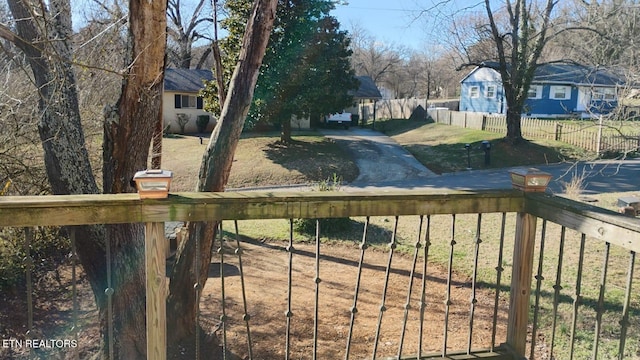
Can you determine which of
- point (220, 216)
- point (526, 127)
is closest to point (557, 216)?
point (220, 216)

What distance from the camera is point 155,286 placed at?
224 cm

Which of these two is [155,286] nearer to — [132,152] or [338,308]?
[132,152]

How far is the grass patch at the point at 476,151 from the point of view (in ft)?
64.2

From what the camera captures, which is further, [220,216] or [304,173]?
[304,173]

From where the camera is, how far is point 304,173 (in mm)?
18594

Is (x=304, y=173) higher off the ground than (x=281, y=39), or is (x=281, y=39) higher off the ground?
(x=281, y=39)

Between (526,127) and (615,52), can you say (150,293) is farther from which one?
(526,127)

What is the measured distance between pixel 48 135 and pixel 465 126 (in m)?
27.2

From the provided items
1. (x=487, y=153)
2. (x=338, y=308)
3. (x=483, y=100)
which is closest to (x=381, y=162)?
(x=487, y=153)

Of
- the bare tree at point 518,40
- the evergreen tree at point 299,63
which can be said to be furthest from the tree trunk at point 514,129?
the evergreen tree at point 299,63

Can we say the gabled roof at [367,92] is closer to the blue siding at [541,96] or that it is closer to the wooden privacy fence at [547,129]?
the wooden privacy fence at [547,129]

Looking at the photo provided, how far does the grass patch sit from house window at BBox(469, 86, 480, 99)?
8.82m

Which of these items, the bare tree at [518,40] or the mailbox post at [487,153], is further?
the mailbox post at [487,153]

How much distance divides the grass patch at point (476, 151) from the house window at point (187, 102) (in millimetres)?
12546
